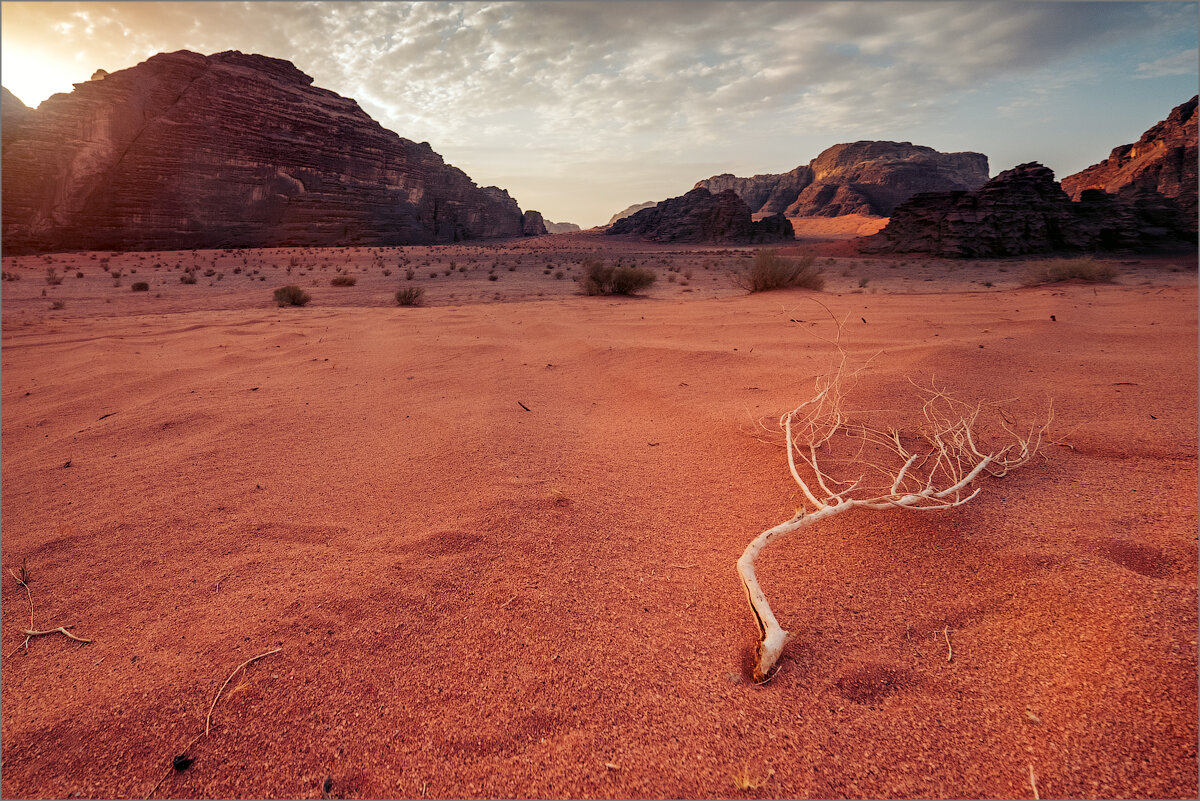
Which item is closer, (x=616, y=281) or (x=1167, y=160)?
(x=616, y=281)

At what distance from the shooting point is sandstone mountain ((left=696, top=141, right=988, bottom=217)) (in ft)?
200

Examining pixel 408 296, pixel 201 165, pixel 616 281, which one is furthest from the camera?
pixel 201 165

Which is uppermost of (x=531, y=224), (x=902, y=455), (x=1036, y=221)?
(x=531, y=224)

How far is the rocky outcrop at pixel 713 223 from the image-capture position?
4659cm

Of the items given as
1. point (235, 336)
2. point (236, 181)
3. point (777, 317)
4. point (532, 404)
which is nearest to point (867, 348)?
point (777, 317)

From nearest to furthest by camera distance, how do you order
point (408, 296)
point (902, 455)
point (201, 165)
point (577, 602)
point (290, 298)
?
point (577, 602) < point (902, 455) < point (290, 298) < point (408, 296) < point (201, 165)

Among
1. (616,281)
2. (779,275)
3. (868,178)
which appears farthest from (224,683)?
(868,178)

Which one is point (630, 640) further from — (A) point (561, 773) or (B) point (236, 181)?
Result: (B) point (236, 181)

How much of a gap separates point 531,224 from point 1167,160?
5018 cm

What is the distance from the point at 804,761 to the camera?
35.4 inches

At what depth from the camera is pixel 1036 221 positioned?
22.0 m

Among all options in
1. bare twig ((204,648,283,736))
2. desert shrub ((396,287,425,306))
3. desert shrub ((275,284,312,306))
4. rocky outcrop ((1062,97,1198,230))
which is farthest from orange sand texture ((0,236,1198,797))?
rocky outcrop ((1062,97,1198,230))

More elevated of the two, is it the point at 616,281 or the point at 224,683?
the point at 616,281

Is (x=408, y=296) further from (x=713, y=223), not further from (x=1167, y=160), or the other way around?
(x=713, y=223)
